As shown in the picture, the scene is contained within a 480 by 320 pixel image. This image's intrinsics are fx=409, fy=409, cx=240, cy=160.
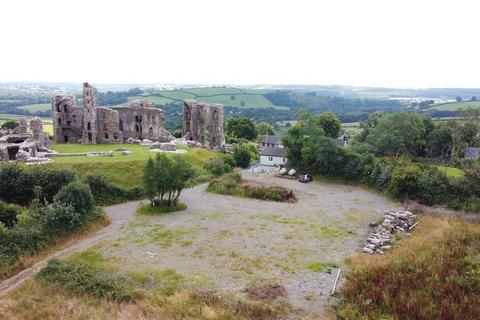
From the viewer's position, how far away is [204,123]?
208ft

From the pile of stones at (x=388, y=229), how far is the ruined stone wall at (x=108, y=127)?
127ft

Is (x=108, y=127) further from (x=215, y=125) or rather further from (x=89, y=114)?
(x=215, y=125)

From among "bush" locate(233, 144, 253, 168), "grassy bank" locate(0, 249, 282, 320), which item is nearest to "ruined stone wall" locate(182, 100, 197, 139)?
"bush" locate(233, 144, 253, 168)

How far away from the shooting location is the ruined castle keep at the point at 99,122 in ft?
184

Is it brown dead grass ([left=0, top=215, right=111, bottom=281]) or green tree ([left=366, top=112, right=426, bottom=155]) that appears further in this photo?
green tree ([left=366, top=112, right=426, bottom=155])

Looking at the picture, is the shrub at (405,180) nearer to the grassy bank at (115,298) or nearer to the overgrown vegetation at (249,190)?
the overgrown vegetation at (249,190)

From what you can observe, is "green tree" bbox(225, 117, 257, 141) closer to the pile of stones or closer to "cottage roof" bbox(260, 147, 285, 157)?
"cottage roof" bbox(260, 147, 285, 157)

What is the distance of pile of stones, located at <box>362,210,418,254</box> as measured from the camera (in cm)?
2680

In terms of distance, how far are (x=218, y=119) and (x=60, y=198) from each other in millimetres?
34027

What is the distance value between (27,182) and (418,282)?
101 ft

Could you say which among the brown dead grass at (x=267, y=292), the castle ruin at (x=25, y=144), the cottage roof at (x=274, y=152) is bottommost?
the brown dead grass at (x=267, y=292)

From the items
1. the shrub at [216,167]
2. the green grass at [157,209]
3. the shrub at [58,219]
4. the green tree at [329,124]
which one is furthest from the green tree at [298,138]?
the shrub at [58,219]

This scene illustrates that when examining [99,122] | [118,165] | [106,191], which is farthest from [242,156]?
[106,191]

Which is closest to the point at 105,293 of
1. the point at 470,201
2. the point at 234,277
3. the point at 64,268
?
the point at 64,268
